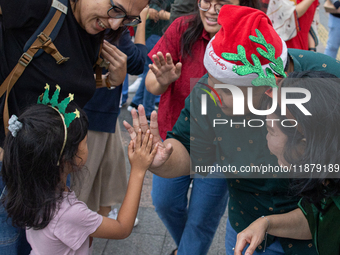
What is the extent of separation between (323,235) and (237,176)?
18.4 inches

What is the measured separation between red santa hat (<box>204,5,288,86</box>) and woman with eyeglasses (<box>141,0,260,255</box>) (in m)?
0.50

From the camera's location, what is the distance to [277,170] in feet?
5.45

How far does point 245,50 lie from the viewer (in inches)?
60.5

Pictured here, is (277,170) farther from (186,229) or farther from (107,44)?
(107,44)

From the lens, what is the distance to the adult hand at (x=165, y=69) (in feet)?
6.90

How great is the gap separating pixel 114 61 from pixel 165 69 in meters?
0.30

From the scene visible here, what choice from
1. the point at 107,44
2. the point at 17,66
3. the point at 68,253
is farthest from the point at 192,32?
the point at 68,253

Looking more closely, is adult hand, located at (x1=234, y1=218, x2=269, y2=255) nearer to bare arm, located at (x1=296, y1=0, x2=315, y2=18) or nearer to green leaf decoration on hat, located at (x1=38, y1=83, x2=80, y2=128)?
green leaf decoration on hat, located at (x1=38, y1=83, x2=80, y2=128)

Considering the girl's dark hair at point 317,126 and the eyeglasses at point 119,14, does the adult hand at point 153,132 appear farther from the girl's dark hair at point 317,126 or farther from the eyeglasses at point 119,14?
the girl's dark hair at point 317,126

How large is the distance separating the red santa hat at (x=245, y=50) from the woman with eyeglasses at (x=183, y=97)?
1.63 ft

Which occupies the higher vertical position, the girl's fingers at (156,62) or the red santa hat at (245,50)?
the red santa hat at (245,50)

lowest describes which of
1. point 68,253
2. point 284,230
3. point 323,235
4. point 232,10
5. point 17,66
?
point 68,253

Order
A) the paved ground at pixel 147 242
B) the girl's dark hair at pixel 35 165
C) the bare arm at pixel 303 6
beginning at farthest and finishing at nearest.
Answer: the bare arm at pixel 303 6
the paved ground at pixel 147 242
the girl's dark hair at pixel 35 165

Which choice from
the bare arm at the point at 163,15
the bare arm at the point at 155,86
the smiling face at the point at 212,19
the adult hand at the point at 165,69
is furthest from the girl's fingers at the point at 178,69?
the bare arm at the point at 163,15
